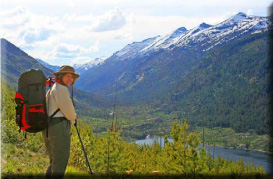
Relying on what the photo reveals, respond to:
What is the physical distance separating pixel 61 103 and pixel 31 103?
0.58 meters

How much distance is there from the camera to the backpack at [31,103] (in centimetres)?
605

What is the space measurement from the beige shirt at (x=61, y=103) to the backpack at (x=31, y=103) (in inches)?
7.8

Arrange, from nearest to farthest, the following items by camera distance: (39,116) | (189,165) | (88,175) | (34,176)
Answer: (39,116)
(34,176)
(88,175)
(189,165)

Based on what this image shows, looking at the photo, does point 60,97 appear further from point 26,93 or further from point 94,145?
point 94,145

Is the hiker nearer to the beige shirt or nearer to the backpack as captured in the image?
the beige shirt

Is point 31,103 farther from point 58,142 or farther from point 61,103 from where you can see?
point 58,142

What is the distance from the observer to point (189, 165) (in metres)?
30.0

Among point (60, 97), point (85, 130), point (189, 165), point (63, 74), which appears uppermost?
point (63, 74)

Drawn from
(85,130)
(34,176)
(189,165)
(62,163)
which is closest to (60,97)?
(62,163)

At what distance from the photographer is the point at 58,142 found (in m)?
6.31

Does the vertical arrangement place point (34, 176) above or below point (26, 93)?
below

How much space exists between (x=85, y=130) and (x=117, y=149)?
9.53 m

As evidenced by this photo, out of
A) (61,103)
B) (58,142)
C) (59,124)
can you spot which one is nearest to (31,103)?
(61,103)

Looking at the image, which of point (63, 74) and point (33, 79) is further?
point (63, 74)
